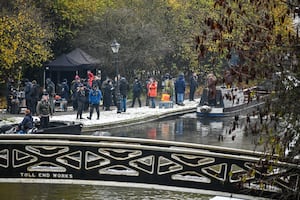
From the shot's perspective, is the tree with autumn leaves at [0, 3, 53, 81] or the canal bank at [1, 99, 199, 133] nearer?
the canal bank at [1, 99, 199, 133]

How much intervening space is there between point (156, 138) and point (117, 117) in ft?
17.6

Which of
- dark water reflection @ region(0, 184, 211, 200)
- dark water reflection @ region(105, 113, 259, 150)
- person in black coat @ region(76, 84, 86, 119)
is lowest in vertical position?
dark water reflection @ region(0, 184, 211, 200)

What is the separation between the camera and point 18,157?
49.5 feet

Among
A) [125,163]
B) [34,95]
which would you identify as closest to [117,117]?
[34,95]

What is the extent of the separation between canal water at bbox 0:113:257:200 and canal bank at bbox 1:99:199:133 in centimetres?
57

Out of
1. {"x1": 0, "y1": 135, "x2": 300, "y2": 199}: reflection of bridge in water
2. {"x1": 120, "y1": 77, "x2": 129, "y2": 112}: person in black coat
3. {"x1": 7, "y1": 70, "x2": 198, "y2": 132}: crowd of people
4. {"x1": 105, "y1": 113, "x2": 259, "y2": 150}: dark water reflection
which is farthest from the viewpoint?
{"x1": 120, "y1": 77, "x2": 129, "y2": 112}: person in black coat

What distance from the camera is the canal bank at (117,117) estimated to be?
94.0 feet

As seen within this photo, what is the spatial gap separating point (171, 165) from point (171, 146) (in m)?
1.10

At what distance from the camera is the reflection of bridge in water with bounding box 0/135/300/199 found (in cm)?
1384

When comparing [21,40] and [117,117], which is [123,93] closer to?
[117,117]

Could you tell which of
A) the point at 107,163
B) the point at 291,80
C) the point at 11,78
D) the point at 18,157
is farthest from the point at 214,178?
the point at 11,78

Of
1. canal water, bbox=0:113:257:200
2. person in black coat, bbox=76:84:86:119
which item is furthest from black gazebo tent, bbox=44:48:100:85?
person in black coat, bbox=76:84:86:119

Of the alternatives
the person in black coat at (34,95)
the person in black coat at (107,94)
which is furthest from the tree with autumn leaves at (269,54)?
the person in black coat at (107,94)

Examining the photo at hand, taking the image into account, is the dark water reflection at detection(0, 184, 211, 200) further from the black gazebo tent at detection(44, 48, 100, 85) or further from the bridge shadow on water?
the black gazebo tent at detection(44, 48, 100, 85)
